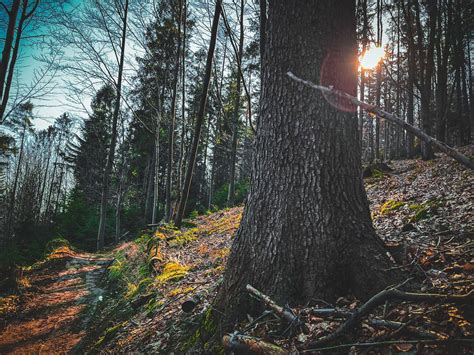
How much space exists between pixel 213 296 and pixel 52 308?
15.2 ft

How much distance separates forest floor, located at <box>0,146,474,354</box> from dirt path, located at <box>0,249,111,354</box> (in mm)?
23

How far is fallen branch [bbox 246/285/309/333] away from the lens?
175 cm

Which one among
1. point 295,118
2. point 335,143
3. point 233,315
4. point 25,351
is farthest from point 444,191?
point 25,351

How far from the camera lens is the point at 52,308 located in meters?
5.36

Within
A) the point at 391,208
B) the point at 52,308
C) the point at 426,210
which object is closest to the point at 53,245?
the point at 52,308

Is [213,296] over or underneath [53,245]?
over

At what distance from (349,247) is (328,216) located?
0.97 feet

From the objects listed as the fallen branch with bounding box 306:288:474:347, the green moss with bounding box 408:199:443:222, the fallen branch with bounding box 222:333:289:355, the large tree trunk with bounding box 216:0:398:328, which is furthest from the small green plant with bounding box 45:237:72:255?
the green moss with bounding box 408:199:443:222

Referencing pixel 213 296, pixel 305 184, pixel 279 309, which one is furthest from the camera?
pixel 213 296

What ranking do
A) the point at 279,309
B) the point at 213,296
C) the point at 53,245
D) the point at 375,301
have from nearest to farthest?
1. the point at 375,301
2. the point at 279,309
3. the point at 213,296
4. the point at 53,245

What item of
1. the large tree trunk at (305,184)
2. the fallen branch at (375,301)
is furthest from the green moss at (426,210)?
the fallen branch at (375,301)

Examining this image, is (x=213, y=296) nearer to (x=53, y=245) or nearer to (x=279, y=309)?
(x=279, y=309)

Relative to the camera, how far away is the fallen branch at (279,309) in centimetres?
175

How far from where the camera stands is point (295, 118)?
2.26 meters
